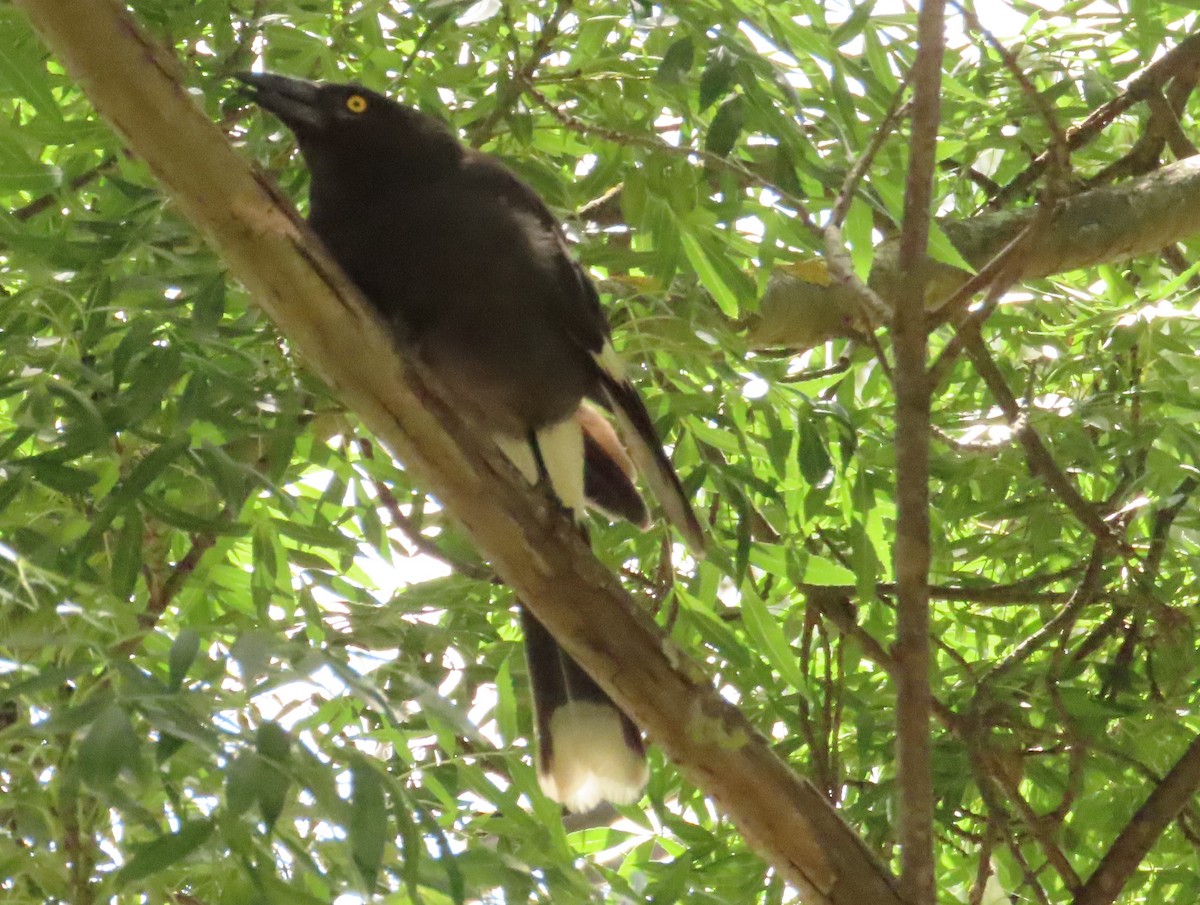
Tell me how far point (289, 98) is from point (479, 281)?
1.11 feet

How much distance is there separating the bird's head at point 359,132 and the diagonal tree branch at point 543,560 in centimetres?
58

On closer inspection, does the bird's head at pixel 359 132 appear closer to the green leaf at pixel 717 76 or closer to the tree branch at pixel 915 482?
the green leaf at pixel 717 76

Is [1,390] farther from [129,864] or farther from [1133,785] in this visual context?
[1133,785]

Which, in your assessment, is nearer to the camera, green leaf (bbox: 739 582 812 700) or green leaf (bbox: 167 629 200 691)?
green leaf (bbox: 167 629 200 691)

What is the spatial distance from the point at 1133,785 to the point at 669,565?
720 millimetres

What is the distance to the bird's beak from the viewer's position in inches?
72.3

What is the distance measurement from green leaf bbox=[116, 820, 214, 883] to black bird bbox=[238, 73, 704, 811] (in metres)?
0.76

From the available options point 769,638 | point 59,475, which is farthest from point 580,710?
point 59,475

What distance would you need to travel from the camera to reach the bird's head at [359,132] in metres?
1.92

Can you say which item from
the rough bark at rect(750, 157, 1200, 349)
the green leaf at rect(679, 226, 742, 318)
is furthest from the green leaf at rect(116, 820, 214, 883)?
the rough bark at rect(750, 157, 1200, 349)

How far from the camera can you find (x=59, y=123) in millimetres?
1585

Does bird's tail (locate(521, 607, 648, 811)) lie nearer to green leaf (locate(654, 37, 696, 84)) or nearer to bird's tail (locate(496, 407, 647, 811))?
bird's tail (locate(496, 407, 647, 811))

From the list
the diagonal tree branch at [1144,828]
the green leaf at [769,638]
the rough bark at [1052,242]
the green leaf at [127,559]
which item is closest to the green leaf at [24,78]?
the green leaf at [127,559]

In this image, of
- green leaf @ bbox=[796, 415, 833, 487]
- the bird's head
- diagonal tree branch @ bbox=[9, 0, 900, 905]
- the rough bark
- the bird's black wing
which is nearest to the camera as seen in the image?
diagonal tree branch @ bbox=[9, 0, 900, 905]
